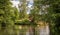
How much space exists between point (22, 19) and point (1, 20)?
9.48 m

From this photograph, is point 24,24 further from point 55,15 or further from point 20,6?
point 55,15

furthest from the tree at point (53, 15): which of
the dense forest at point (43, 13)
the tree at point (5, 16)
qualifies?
the tree at point (5, 16)

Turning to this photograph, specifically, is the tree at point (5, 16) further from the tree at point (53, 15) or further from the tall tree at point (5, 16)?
the tree at point (53, 15)

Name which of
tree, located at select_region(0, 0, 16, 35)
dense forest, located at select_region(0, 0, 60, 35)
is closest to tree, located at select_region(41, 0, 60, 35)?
dense forest, located at select_region(0, 0, 60, 35)

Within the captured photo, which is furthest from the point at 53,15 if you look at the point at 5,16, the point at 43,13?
the point at 5,16

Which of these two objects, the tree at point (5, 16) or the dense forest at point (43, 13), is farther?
the tree at point (5, 16)

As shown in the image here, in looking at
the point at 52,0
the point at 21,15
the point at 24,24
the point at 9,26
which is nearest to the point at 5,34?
the point at 9,26

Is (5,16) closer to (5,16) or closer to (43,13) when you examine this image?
(5,16)

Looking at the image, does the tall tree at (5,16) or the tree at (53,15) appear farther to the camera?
the tall tree at (5,16)

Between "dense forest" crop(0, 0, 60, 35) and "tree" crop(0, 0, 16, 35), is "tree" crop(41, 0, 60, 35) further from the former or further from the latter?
"tree" crop(0, 0, 16, 35)

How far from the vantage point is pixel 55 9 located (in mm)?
5301

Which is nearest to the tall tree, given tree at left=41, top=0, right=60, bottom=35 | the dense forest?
the dense forest

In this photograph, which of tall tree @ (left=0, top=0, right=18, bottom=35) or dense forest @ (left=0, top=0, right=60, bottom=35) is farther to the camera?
tall tree @ (left=0, top=0, right=18, bottom=35)

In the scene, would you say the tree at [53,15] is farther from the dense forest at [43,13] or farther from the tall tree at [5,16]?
the tall tree at [5,16]
